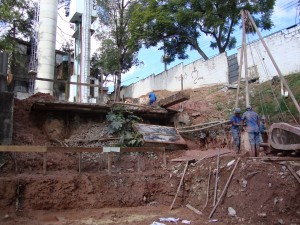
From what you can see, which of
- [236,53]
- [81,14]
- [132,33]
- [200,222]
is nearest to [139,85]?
[132,33]

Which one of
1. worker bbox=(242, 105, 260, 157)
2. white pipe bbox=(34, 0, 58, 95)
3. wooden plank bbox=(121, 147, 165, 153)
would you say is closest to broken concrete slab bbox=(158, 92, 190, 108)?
wooden plank bbox=(121, 147, 165, 153)

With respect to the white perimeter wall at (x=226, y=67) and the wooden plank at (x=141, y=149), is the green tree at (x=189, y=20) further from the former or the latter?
the wooden plank at (x=141, y=149)

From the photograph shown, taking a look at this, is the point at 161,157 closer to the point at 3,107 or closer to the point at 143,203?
the point at 143,203

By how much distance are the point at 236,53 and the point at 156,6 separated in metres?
8.44

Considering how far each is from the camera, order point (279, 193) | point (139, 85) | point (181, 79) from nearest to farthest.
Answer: point (279, 193) < point (181, 79) < point (139, 85)

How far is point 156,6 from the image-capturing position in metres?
24.8

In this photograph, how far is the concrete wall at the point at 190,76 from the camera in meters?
20.8

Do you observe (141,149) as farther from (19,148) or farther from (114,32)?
(114,32)

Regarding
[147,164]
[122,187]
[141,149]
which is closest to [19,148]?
[122,187]

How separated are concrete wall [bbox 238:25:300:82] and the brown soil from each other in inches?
291

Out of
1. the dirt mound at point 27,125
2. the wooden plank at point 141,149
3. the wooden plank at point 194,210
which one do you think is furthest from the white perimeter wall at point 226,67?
the dirt mound at point 27,125

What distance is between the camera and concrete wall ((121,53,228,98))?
68.4 feet

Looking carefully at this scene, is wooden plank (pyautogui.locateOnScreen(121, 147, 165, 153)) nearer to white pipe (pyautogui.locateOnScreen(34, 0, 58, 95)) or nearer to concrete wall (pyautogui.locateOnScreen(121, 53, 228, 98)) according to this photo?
concrete wall (pyautogui.locateOnScreen(121, 53, 228, 98))

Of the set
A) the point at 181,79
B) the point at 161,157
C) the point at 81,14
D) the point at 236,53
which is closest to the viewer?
the point at 161,157
